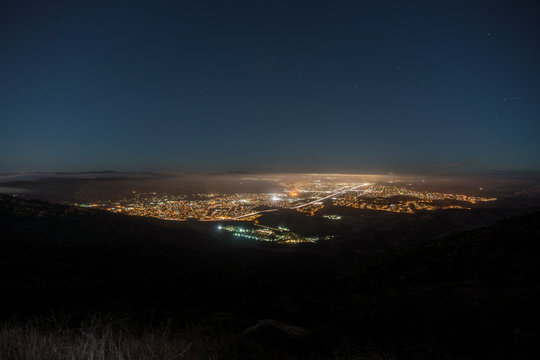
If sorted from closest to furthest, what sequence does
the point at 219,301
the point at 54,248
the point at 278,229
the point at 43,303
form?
the point at 43,303 → the point at 219,301 → the point at 54,248 → the point at 278,229

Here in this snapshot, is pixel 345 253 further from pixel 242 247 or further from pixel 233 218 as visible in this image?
pixel 233 218

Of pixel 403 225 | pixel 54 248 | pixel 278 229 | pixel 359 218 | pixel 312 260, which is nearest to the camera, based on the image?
pixel 54 248

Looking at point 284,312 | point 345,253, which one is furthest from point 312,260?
point 284,312

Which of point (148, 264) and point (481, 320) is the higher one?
point (481, 320)

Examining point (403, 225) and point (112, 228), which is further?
point (403, 225)

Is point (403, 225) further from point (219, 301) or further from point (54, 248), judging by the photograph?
point (54, 248)

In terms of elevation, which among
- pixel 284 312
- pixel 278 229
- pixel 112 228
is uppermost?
pixel 284 312

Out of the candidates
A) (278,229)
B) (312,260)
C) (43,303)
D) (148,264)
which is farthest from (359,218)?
(43,303)
